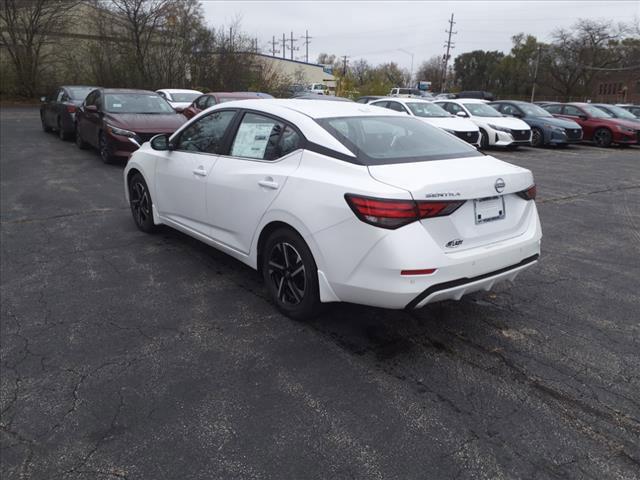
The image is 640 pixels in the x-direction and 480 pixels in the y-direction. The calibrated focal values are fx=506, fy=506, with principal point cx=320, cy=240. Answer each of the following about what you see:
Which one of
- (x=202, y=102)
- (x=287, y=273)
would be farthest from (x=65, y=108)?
(x=287, y=273)

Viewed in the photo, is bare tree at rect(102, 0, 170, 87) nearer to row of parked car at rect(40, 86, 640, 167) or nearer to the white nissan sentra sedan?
row of parked car at rect(40, 86, 640, 167)

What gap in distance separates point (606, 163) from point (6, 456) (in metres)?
15.2

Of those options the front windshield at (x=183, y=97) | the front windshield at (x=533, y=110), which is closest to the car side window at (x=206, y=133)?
the front windshield at (x=183, y=97)

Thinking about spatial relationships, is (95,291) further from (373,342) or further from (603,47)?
(603,47)

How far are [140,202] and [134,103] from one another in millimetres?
6421

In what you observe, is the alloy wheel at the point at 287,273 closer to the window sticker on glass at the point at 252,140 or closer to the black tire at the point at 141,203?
the window sticker on glass at the point at 252,140

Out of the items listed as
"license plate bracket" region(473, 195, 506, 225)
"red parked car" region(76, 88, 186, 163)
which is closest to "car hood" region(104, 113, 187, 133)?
"red parked car" region(76, 88, 186, 163)

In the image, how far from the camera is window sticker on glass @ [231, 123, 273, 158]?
4.05 m

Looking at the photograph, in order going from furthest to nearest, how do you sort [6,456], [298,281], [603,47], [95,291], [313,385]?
[603,47] < [95,291] < [298,281] < [313,385] < [6,456]

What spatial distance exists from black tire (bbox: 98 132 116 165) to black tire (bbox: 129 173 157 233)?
522cm

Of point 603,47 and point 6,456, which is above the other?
point 603,47

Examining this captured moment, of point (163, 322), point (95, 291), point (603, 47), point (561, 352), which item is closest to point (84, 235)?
point (95, 291)

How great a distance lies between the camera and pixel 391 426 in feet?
8.75

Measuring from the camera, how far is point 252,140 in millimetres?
4188
